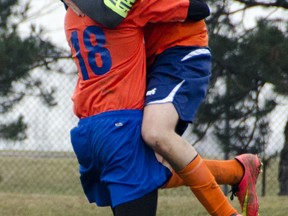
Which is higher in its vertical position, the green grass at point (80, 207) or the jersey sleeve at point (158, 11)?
the jersey sleeve at point (158, 11)

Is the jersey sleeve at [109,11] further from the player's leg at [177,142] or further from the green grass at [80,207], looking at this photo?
the green grass at [80,207]

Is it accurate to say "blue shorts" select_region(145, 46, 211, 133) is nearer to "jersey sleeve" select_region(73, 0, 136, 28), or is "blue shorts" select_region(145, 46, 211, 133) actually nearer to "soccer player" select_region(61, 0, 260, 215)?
"soccer player" select_region(61, 0, 260, 215)

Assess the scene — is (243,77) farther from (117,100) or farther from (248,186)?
(117,100)

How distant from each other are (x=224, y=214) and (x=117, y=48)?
0.93 m

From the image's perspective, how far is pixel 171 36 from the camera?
14.6ft

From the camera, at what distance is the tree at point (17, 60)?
10883 millimetres

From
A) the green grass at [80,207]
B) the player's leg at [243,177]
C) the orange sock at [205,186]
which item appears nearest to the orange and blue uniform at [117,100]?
the orange sock at [205,186]

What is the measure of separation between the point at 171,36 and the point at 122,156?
2.00 feet

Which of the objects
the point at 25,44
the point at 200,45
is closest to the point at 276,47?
the point at 25,44

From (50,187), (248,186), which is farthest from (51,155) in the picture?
(248,186)

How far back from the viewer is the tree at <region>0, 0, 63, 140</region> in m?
10.9

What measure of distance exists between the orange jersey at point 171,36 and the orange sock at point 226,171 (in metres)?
0.67

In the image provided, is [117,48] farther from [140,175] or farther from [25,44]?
[25,44]

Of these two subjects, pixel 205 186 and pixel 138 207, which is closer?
pixel 138 207
